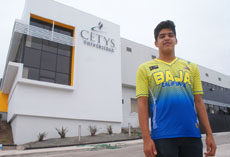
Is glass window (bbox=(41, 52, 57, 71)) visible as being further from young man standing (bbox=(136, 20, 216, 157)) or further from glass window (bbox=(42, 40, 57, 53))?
young man standing (bbox=(136, 20, 216, 157))

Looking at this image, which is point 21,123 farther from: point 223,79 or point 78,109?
point 223,79

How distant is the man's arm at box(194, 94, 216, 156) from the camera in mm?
1865

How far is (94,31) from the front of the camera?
1650 centimetres

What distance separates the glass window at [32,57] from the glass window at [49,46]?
555 millimetres

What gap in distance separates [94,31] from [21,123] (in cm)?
892

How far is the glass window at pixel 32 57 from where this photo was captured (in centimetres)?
1319

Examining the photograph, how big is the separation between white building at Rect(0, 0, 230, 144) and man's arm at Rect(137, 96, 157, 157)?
1175 cm

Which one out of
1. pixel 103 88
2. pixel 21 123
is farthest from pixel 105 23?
pixel 21 123

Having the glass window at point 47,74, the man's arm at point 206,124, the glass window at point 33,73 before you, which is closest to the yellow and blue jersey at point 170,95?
the man's arm at point 206,124

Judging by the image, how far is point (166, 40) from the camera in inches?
80.9

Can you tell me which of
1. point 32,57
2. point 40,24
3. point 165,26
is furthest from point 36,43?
point 165,26

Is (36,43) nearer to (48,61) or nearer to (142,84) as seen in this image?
(48,61)

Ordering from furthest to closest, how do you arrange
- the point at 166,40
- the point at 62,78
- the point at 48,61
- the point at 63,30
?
the point at 63,30, the point at 62,78, the point at 48,61, the point at 166,40

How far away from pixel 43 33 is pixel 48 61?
1.95 metres
